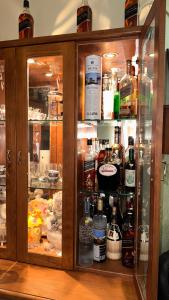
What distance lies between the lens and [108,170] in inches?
50.1

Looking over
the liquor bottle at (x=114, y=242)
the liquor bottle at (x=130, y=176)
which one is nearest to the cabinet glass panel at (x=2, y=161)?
the liquor bottle at (x=114, y=242)

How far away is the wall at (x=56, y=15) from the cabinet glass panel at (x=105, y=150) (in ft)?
0.97

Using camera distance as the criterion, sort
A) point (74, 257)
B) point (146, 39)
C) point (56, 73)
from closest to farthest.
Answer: point (146, 39) < point (74, 257) < point (56, 73)

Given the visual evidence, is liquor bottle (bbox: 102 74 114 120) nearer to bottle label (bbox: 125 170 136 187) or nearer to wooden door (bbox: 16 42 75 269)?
wooden door (bbox: 16 42 75 269)

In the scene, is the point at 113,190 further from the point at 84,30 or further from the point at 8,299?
the point at 84,30

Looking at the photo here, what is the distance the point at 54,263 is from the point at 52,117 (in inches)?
31.5

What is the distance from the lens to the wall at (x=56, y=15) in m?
1.40

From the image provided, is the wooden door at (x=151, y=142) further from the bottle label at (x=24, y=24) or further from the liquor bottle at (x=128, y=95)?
the bottle label at (x=24, y=24)

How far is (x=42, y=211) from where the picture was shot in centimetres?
139

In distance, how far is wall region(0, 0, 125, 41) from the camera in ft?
4.59

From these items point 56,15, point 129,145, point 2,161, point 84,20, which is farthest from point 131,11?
point 2,161

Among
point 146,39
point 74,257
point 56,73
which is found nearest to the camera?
point 146,39

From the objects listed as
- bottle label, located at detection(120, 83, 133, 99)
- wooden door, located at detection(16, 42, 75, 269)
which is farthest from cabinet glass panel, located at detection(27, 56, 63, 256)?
bottle label, located at detection(120, 83, 133, 99)

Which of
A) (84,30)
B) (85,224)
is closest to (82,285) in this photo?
(85,224)
